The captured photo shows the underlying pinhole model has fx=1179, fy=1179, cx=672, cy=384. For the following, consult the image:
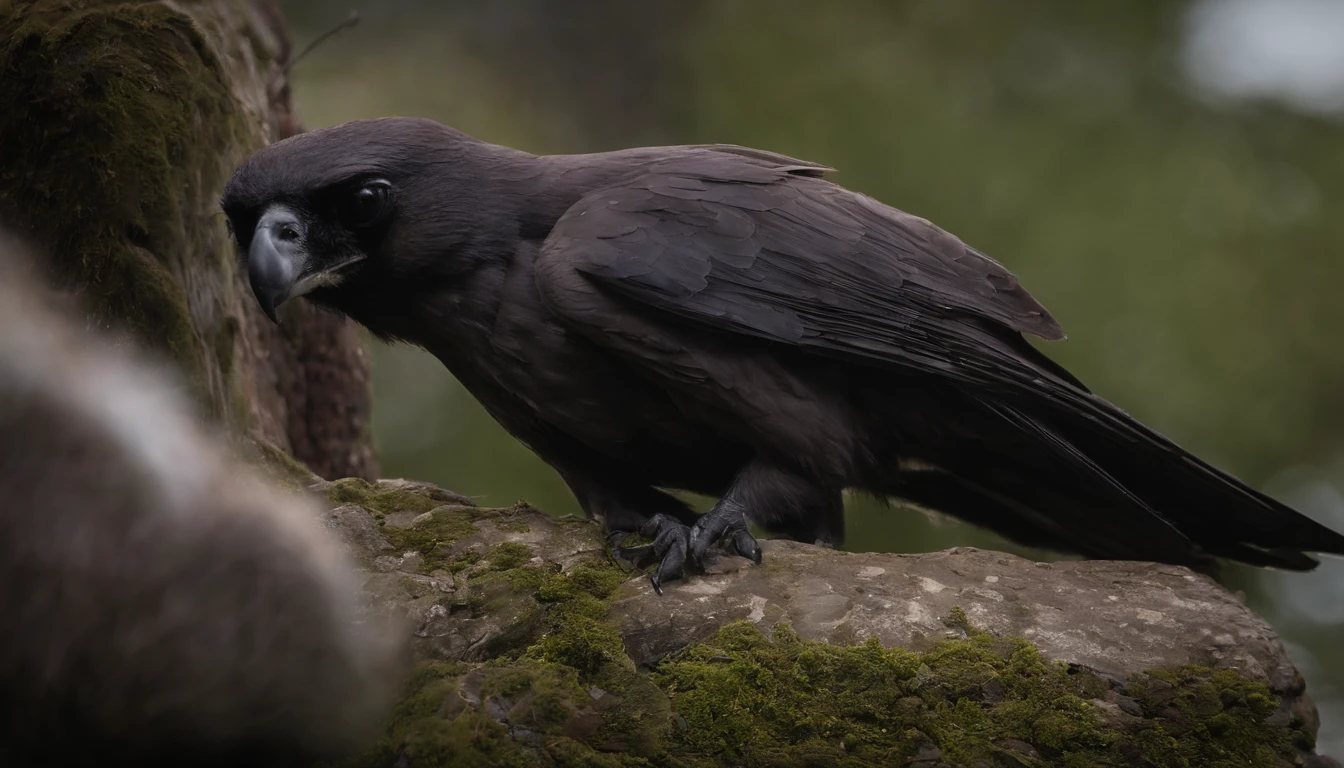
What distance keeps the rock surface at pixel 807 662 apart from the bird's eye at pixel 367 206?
1.05 m

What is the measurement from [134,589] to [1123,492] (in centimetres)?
370

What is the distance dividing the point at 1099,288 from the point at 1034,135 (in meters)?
1.44

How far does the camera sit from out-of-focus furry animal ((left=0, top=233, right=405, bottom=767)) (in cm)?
237

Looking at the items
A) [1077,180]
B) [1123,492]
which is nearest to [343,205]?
[1123,492]

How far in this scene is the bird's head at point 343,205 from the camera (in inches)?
164

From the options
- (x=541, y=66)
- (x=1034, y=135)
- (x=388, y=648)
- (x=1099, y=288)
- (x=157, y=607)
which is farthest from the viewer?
(x=541, y=66)

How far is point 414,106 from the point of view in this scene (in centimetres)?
963

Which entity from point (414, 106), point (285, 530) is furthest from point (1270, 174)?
point (285, 530)

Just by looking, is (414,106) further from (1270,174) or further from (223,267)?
(1270,174)

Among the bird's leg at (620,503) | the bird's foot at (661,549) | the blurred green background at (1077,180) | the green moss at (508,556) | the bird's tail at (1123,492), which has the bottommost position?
the green moss at (508,556)

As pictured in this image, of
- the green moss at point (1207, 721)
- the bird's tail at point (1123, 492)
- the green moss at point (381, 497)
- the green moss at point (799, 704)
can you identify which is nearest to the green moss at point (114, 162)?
the green moss at point (381, 497)

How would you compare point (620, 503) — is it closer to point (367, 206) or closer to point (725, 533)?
point (725, 533)

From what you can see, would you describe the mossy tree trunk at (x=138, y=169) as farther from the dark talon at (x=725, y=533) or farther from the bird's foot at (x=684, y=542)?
the dark talon at (x=725, y=533)

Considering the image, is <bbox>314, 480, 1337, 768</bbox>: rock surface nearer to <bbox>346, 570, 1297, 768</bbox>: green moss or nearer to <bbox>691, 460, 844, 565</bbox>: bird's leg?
<bbox>346, 570, 1297, 768</bbox>: green moss
